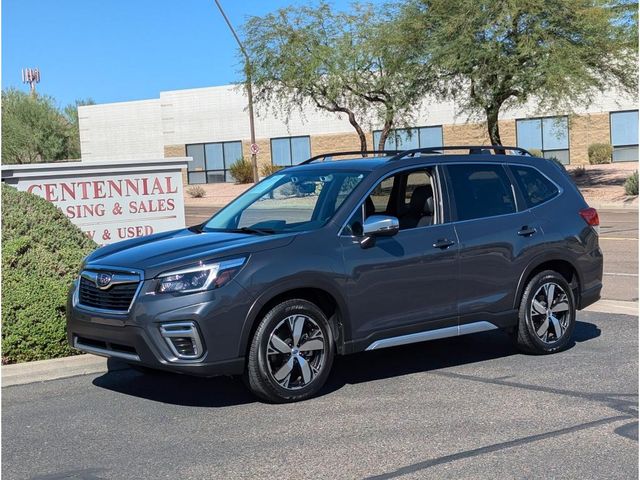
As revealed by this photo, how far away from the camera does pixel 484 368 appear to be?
7.69 meters

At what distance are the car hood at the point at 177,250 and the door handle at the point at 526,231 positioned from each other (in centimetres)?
224

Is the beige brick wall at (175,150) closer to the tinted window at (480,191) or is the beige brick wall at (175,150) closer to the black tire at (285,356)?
the tinted window at (480,191)

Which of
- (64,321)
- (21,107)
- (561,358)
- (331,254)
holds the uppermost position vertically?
(21,107)

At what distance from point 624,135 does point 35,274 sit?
148ft

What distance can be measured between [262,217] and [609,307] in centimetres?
466

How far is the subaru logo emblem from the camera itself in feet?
21.5

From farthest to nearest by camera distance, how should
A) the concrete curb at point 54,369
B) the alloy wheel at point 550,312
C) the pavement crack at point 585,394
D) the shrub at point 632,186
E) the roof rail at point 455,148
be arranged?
1. the shrub at point 632,186
2. the alloy wheel at point 550,312
3. the roof rail at point 455,148
4. the concrete curb at point 54,369
5. the pavement crack at point 585,394

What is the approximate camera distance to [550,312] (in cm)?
815

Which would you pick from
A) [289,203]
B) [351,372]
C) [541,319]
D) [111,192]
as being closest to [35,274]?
[289,203]

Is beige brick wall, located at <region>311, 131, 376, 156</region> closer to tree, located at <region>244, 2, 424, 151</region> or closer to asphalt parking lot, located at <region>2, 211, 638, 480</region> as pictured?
tree, located at <region>244, 2, 424, 151</region>

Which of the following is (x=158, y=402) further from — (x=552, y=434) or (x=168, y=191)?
(x=168, y=191)

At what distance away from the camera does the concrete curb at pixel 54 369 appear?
294 inches

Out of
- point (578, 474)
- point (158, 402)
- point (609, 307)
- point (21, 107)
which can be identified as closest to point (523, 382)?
point (578, 474)

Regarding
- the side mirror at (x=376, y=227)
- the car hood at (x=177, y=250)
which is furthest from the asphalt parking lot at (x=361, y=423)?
the side mirror at (x=376, y=227)
